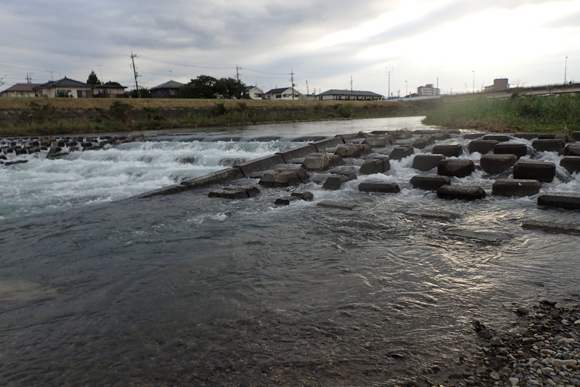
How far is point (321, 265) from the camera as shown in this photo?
3.68 metres

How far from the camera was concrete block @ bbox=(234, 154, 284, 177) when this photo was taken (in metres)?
8.81

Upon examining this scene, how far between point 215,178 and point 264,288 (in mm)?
5160

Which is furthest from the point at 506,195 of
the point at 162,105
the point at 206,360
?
the point at 162,105

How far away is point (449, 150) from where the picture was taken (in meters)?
9.05

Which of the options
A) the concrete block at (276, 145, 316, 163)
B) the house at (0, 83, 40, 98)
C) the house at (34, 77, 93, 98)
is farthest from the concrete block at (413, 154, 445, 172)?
the house at (0, 83, 40, 98)

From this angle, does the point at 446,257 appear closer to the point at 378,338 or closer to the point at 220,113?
the point at 378,338

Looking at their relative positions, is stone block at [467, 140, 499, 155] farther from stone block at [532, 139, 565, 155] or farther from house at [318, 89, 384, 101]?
house at [318, 89, 384, 101]

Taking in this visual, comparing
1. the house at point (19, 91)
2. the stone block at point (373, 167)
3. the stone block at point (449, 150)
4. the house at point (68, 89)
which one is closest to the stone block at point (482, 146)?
the stone block at point (449, 150)

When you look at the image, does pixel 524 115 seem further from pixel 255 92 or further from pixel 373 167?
pixel 255 92

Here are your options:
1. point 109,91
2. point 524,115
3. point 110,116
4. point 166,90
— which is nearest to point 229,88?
point 166,90

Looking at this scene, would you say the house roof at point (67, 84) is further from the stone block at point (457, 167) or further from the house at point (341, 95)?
the stone block at point (457, 167)

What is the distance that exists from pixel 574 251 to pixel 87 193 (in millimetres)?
7950

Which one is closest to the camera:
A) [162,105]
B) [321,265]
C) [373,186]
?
[321,265]

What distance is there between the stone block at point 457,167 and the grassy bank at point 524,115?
614 cm
